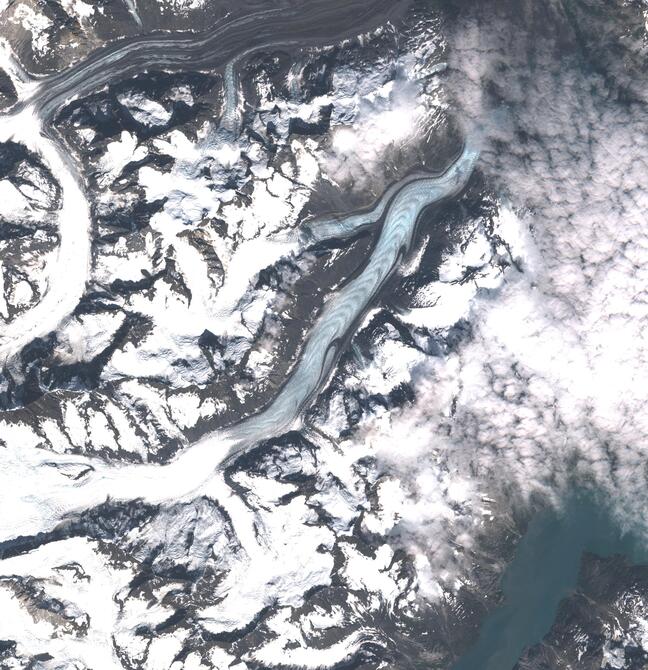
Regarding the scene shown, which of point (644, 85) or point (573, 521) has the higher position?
point (644, 85)

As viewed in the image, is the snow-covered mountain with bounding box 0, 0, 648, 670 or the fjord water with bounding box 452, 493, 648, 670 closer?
the snow-covered mountain with bounding box 0, 0, 648, 670

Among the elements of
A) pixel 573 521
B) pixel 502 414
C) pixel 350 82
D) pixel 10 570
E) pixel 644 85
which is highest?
pixel 350 82

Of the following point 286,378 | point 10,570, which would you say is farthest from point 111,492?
point 286,378

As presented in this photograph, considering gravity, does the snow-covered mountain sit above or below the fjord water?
above

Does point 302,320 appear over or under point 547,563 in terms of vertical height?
over

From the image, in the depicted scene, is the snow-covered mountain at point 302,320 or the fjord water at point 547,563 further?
the fjord water at point 547,563

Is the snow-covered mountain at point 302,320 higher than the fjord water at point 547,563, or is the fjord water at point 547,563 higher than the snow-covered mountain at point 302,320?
the snow-covered mountain at point 302,320

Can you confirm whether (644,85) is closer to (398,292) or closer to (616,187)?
(616,187)

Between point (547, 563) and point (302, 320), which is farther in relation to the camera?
point (547, 563)
